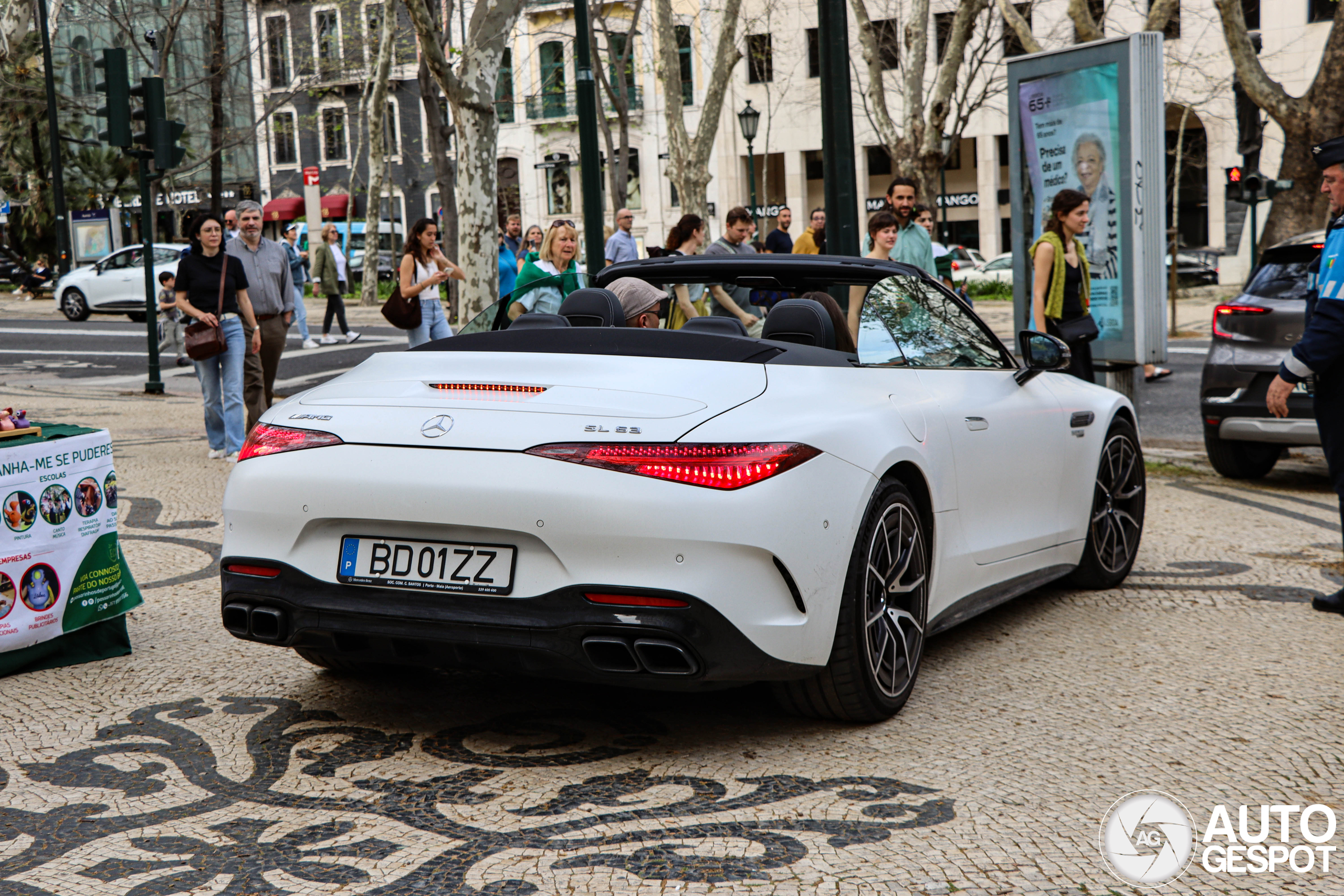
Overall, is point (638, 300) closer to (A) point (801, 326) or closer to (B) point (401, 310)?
(A) point (801, 326)

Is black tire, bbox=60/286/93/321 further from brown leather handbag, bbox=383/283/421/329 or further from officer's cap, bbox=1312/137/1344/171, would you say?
officer's cap, bbox=1312/137/1344/171

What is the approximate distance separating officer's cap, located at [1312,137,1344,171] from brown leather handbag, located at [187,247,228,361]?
23.3ft

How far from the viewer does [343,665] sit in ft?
15.3

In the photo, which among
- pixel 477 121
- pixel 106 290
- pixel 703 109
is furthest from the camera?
pixel 106 290

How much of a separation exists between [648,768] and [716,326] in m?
1.42

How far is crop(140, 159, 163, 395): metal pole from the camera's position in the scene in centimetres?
1409

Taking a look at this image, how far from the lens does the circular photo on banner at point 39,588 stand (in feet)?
15.3

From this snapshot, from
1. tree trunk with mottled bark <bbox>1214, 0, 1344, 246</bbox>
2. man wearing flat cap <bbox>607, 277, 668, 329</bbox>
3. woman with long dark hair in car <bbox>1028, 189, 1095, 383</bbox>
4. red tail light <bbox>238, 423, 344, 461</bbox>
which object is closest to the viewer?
red tail light <bbox>238, 423, 344, 461</bbox>

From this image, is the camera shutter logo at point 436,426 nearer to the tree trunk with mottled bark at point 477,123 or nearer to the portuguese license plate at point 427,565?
the portuguese license plate at point 427,565

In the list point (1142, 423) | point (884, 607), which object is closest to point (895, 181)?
point (1142, 423)

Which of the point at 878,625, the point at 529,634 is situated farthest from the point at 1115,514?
the point at 529,634

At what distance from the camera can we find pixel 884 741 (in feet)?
13.2

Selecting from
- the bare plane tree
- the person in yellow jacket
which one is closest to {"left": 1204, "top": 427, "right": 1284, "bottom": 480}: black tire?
the person in yellow jacket

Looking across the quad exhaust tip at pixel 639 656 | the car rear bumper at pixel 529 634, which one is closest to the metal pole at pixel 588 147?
the car rear bumper at pixel 529 634
